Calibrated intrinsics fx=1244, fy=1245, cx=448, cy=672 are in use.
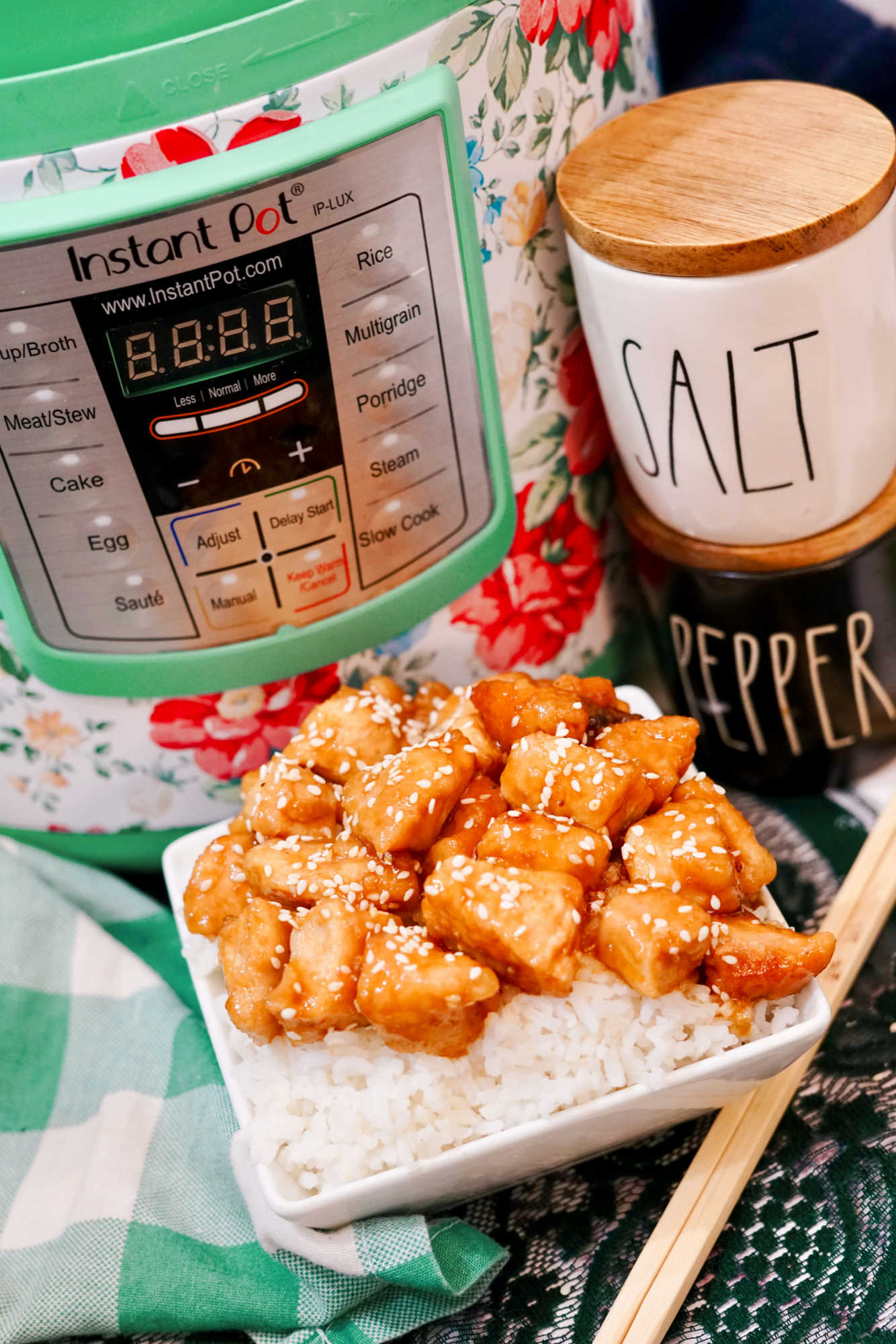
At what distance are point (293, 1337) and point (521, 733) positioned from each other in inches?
12.6

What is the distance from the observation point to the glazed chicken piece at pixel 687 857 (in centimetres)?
58

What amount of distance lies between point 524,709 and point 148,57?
35 cm

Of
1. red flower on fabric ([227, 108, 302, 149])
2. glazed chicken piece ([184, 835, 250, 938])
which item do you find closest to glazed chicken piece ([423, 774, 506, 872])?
glazed chicken piece ([184, 835, 250, 938])

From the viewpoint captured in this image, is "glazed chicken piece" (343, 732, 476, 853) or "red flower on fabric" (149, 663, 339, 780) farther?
"red flower on fabric" (149, 663, 339, 780)

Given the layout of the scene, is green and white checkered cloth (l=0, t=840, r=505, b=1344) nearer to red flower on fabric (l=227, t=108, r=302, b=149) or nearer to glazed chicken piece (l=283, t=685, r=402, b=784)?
glazed chicken piece (l=283, t=685, r=402, b=784)

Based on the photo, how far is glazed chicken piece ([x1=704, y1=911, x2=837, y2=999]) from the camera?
57cm

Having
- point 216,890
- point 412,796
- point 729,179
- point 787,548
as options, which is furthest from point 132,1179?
point 729,179

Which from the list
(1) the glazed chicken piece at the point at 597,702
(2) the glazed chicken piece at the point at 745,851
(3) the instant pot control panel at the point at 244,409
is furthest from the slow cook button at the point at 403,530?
(2) the glazed chicken piece at the point at 745,851

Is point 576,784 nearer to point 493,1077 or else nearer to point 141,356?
point 493,1077

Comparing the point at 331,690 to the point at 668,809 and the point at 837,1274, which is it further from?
the point at 837,1274

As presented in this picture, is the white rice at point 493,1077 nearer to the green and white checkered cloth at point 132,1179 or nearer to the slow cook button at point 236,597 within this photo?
the green and white checkered cloth at point 132,1179

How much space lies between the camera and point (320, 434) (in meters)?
0.63

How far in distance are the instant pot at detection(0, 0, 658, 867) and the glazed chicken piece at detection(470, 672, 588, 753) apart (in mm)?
84

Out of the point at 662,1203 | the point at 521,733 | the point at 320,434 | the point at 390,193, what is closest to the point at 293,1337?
the point at 662,1203
